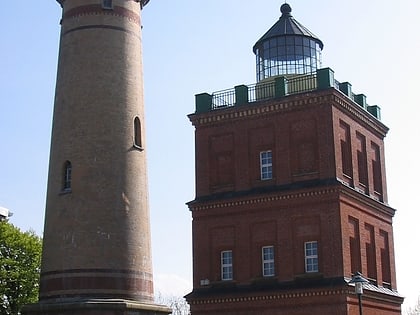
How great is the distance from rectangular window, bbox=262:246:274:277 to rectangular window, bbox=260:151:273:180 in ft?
13.3

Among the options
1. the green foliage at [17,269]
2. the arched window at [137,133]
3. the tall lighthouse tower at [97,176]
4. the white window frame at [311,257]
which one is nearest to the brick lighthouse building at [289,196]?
the white window frame at [311,257]

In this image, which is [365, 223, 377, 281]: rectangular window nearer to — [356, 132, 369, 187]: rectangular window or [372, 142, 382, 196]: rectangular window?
[356, 132, 369, 187]: rectangular window

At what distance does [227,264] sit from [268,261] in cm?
263

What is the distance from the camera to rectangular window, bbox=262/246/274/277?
149 ft

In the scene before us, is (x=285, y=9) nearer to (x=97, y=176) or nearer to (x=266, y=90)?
(x=266, y=90)

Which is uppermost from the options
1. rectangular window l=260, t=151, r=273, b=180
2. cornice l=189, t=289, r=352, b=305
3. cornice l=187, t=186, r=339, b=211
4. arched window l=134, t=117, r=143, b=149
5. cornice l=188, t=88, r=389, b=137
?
cornice l=188, t=88, r=389, b=137

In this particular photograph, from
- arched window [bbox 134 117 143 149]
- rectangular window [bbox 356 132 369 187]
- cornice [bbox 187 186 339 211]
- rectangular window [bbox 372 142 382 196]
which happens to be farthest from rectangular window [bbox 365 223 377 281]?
arched window [bbox 134 117 143 149]

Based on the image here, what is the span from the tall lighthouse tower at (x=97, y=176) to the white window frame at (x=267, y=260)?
13750 mm

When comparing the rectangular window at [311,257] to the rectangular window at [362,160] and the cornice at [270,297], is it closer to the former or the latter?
the cornice at [270,297]

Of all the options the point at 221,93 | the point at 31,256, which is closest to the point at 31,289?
the point at 31,256

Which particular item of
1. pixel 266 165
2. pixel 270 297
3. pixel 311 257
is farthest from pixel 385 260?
pixel 266 165

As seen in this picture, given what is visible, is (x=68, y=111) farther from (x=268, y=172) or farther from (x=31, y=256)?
(x=31, y=256)

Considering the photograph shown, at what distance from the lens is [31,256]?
2378 inches

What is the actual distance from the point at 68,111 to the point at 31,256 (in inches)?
1183
